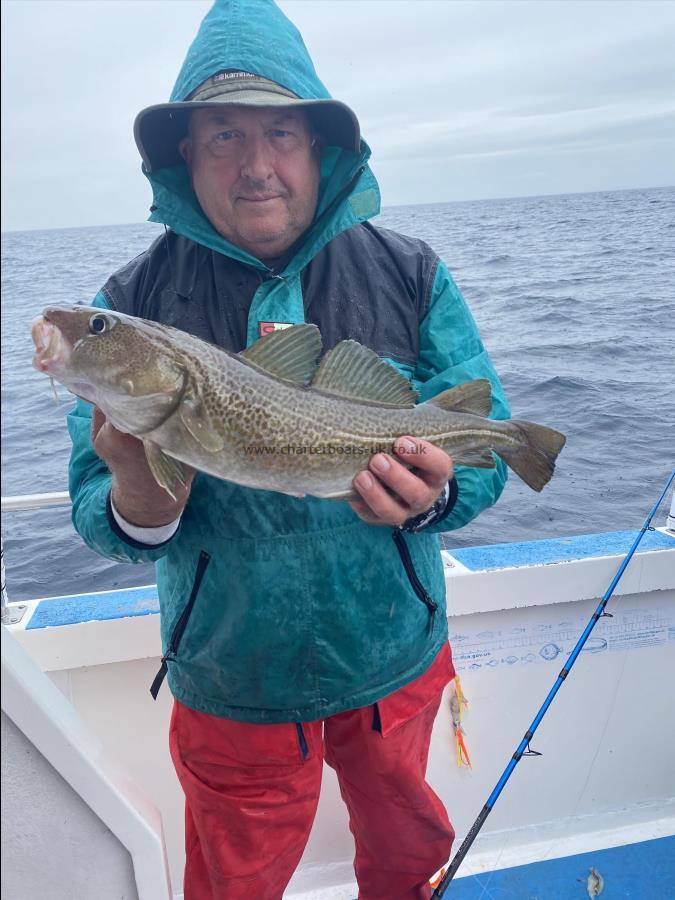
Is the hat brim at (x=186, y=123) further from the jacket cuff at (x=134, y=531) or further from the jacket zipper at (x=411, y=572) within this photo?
the jacket zipper at (x=411, y=572)

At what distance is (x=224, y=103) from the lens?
7.93 ft

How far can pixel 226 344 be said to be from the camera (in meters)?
2.64

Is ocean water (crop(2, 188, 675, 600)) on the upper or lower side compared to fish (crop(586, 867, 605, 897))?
lower

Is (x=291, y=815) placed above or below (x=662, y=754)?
above

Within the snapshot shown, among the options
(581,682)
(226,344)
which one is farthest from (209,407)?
(581,682)

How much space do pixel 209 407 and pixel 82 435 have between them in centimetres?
67

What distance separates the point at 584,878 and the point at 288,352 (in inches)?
124

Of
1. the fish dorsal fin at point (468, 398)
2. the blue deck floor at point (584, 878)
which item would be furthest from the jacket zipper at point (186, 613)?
the blue deck floor at point (584, 878)

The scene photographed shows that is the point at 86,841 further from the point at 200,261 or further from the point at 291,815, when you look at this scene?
the point at 200,261

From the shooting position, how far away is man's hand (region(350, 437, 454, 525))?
2.21 metres

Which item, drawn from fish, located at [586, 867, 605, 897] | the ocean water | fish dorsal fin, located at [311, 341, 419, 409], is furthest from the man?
fish, located at [586, 867, 605, 897]

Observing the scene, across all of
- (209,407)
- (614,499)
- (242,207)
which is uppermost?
(242,207)

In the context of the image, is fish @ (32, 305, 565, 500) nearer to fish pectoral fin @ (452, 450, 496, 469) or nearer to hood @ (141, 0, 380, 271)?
fish pectoral fin @ (452, 450, 496, 469)

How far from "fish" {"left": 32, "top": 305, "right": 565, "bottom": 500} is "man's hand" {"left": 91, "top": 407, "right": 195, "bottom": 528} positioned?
4.5 inches
